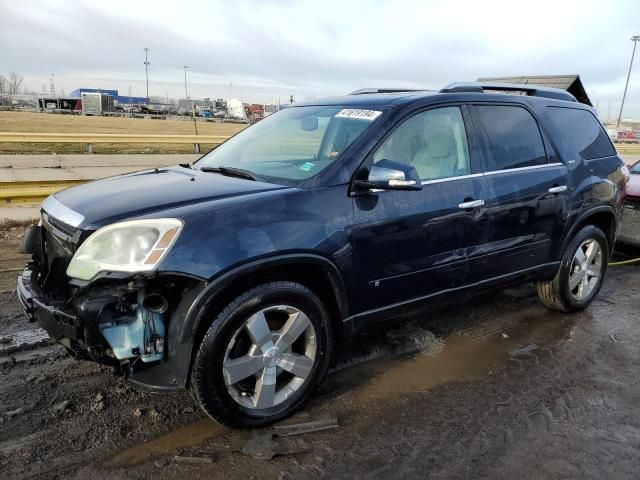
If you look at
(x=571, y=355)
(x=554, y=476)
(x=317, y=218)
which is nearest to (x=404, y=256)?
(x=317, y=218)

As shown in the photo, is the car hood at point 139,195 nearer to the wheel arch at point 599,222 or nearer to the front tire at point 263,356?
the front tire at point 263,356

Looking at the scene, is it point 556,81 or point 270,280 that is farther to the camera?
point 556,81

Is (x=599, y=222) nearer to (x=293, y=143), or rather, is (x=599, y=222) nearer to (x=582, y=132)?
(x=582, y=132)

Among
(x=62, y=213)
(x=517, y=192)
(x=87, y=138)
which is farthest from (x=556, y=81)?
(x=87, y=138)

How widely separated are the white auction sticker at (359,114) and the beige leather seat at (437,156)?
37 centimetres

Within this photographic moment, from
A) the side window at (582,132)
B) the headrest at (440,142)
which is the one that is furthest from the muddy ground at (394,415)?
the side window at (582,132)

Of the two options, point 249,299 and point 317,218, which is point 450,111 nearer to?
point 317,218

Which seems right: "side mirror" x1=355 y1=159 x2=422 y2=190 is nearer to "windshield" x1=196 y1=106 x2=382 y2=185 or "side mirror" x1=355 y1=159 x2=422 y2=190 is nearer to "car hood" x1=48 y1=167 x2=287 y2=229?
"windshield" x1=196 y1=106 x2=382 y2=185

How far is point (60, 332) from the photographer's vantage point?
103 inches

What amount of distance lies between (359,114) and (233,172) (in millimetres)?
895

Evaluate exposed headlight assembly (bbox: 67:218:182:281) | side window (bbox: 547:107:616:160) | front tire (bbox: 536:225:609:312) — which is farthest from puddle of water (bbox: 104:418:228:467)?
side window (bbox: 547:107:616:160)

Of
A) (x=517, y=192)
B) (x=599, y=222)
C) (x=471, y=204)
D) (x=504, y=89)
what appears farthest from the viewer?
(x=599, y=222)

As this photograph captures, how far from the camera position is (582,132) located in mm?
4773

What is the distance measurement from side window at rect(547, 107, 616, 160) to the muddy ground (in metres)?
1.60
